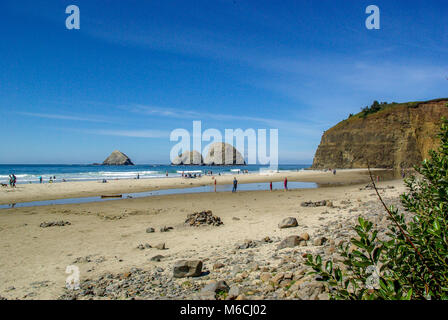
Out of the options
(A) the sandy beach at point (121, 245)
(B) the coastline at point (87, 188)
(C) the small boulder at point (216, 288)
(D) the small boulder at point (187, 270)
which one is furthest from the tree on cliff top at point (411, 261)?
(B) the coastline at point (87, 188)

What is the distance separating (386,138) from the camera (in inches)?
3346

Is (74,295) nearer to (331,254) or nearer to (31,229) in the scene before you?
(331,254)

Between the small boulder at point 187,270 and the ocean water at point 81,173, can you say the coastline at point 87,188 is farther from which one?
the small boulder at point 187,270

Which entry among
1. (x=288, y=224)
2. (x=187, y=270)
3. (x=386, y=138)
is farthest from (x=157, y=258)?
(x=386, y=138)

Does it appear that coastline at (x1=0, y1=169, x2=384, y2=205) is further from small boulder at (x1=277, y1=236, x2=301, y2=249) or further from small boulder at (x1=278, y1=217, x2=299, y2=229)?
small boulder at (x1=277, y1=236, x2=301, y2=249)

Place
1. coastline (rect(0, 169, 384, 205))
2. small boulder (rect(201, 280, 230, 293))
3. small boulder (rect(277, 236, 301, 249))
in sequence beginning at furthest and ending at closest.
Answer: coastline (rect(0, 169, 384, 205)), small boulder (rect(277, 236, 301, 249)), small boulder (rect(201, 280, 230, 293))

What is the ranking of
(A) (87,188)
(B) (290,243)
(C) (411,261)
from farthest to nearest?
(A) (87,188), (B) (290,243), (C) (411,261)

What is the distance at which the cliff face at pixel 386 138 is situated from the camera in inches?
3027

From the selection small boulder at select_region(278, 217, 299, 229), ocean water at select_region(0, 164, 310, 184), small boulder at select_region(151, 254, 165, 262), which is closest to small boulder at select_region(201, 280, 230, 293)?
small boulder at select_region(151, 254, 165, 262)

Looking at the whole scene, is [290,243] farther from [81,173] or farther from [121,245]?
[81,173]

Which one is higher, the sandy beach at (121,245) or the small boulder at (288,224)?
Result: the small boulder at (288,224)

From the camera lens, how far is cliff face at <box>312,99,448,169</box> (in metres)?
76.9

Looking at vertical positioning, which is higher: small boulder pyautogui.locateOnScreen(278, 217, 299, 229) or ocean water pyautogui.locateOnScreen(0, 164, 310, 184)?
small boulder pyautogui.locateOnScreen(278, 217, 299, 229)

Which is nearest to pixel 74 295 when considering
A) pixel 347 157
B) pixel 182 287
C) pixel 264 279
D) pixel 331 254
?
pixel 182 287
